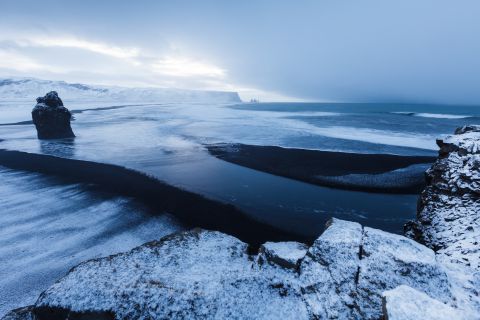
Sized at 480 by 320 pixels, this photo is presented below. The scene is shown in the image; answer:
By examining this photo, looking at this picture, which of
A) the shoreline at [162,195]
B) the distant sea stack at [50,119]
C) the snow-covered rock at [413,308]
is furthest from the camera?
the distant sea stack at [50,119]

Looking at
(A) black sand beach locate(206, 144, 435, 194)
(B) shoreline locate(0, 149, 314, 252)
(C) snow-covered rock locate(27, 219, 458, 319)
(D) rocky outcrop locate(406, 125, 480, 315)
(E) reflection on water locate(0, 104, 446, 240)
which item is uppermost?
(D) rocky outcrop locate(406, 125, 480, 315)

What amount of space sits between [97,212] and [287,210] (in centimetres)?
1067

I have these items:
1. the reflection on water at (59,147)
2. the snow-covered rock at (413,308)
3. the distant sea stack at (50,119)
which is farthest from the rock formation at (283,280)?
the distant sea stack at (50,119)

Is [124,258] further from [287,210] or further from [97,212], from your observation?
[287,210]

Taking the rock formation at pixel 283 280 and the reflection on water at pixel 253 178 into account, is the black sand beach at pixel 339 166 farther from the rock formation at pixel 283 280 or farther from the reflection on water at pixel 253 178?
the rock formation at pixel 283 280

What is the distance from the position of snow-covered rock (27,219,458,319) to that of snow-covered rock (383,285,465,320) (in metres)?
1.22

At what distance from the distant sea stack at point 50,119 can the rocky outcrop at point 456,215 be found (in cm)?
4360

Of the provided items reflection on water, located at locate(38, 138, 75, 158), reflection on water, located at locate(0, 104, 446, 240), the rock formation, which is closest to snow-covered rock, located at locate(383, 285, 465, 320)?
the rock formation

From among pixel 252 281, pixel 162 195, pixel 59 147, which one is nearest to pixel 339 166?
pixel 162 195

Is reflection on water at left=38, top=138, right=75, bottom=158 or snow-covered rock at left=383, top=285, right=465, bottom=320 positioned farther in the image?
reflection on water at left=38, top=138, right=75, bottom=158

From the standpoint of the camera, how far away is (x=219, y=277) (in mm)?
7387

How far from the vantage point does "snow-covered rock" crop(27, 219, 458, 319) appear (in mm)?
6406

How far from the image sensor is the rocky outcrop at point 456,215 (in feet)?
23.4

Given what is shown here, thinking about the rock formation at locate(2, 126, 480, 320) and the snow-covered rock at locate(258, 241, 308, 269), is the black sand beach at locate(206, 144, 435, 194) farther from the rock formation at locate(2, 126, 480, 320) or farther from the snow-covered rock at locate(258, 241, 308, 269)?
the snow-covered rock at locate(258, 241, 308, 269)
